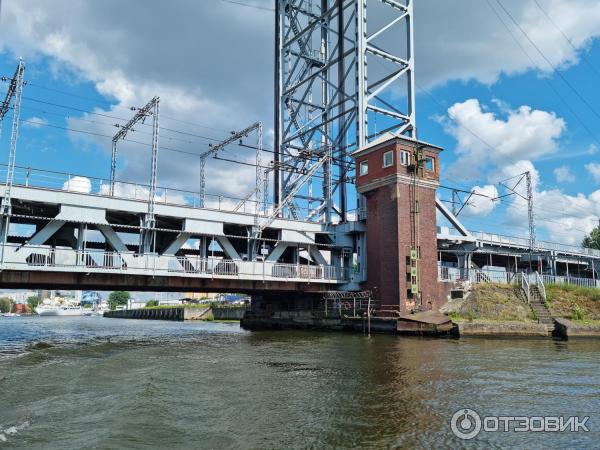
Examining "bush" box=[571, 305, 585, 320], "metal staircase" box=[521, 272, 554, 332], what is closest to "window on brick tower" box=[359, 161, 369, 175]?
"metal staircase" box=[521, 272, 554, 332]

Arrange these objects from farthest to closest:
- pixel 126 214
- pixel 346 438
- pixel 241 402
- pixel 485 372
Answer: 1. pixel 126 214
2. pixel 485 372
3. pixel 241 402
4. pixel 346 438

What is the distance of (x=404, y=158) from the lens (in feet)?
124

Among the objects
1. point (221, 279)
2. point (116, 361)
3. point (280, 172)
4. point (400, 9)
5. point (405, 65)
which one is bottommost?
point (116, 361)

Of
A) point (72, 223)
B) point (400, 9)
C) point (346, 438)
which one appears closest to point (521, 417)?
point (346, 438)

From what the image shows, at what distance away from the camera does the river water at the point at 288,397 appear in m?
9.62

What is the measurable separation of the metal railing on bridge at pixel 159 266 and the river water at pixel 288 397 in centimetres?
630

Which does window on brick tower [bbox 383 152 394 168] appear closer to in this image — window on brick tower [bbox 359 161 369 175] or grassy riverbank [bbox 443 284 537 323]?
window on brick tower [bbox 359 161 369 175]

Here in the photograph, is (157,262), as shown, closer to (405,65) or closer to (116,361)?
(116,361)

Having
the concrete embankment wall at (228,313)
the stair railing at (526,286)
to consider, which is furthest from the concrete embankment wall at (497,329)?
the concrete embankment wall at (228,313)

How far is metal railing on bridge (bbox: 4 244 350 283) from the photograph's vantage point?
28.1 m

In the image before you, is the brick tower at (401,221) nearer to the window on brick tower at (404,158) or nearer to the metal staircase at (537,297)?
the window on brick tower at (404,158)

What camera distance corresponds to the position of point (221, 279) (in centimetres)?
3547

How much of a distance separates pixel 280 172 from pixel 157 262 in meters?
23.4

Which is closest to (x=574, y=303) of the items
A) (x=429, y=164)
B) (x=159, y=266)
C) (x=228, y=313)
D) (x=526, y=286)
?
(x=526, y=286)
